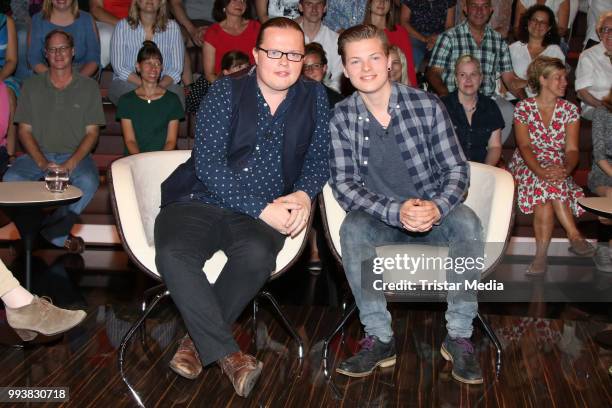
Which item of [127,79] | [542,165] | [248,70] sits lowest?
[542,165]

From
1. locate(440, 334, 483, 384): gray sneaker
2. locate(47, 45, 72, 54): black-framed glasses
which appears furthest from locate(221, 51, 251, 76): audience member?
locate(440, 334, 483, 384): gray sneaker

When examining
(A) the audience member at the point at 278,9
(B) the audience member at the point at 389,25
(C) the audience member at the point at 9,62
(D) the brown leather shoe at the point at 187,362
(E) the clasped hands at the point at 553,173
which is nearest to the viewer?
(D) the brown leather shoe at the point at 187,362

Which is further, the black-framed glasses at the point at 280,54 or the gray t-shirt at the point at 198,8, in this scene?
the gray t-shirt at the point at 198,8

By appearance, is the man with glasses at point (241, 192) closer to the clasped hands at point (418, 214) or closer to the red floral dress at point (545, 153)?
the clasped hands at point (418, 214)

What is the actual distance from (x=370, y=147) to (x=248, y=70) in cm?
60

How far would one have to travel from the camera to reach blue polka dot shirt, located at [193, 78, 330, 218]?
332 cm

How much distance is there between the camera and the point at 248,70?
350 cm

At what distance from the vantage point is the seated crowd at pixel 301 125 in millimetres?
3293

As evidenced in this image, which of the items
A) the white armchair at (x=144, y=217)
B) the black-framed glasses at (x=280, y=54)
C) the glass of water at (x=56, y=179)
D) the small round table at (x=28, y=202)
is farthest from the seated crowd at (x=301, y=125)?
the glass of water at (x=56, y=179)

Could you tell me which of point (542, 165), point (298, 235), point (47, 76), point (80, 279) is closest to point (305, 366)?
point (298, 235)

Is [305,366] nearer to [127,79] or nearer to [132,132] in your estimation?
[132,132]

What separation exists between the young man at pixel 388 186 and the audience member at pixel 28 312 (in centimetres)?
116

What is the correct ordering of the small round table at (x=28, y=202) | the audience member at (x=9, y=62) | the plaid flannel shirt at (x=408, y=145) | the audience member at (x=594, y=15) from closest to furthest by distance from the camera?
the plaid flannel shirt at (x=408, y=145), the small round table at (x=28, y=202), the audience member at (x=9, y=62), the audience member at (x=594, y=15)

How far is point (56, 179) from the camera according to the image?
405cm
